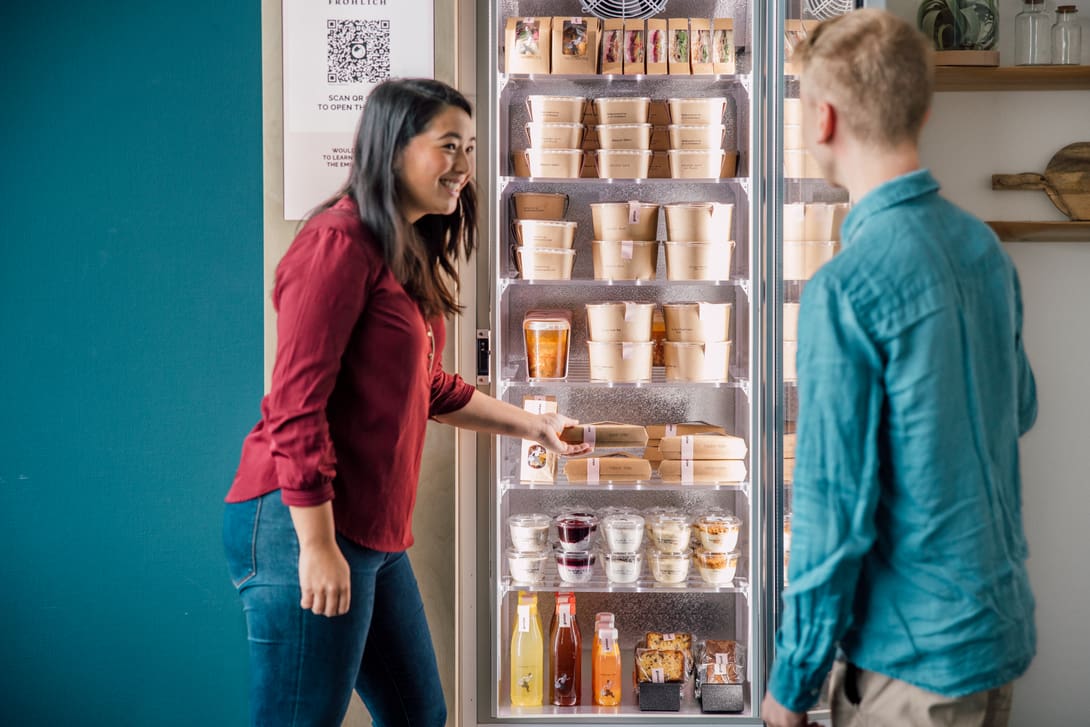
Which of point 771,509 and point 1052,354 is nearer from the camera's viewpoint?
point 771,509

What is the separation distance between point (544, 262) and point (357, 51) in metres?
0.77

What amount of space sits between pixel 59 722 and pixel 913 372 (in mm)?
2663

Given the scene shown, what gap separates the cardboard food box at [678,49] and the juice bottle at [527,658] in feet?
5.21

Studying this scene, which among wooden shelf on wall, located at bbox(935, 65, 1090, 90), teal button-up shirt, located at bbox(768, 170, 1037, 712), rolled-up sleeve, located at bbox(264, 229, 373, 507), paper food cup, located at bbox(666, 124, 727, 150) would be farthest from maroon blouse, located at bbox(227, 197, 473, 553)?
wooden shelf on wall, located at bbox(935, 65, 1090, 90)

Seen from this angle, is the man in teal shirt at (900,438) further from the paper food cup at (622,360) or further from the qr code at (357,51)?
the qr code at (357,51)

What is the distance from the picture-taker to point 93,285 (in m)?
2.68

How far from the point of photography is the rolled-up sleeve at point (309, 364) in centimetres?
146

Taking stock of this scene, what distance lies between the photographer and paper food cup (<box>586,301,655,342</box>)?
8.72 ft

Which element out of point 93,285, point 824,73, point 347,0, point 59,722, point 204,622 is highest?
point 347,0

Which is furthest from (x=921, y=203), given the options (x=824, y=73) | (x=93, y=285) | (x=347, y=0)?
(x=93, y=285)

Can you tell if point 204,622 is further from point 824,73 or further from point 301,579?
point 824,73

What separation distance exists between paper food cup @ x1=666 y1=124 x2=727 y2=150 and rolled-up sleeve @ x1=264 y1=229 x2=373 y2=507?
1.42m

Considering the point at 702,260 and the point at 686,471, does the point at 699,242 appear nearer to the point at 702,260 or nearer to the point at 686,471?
the point at 702,260

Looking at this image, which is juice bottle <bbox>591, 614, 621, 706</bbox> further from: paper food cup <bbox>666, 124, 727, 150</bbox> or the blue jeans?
paper food cup <bbox>666, 124, 727, 150</bbox>
